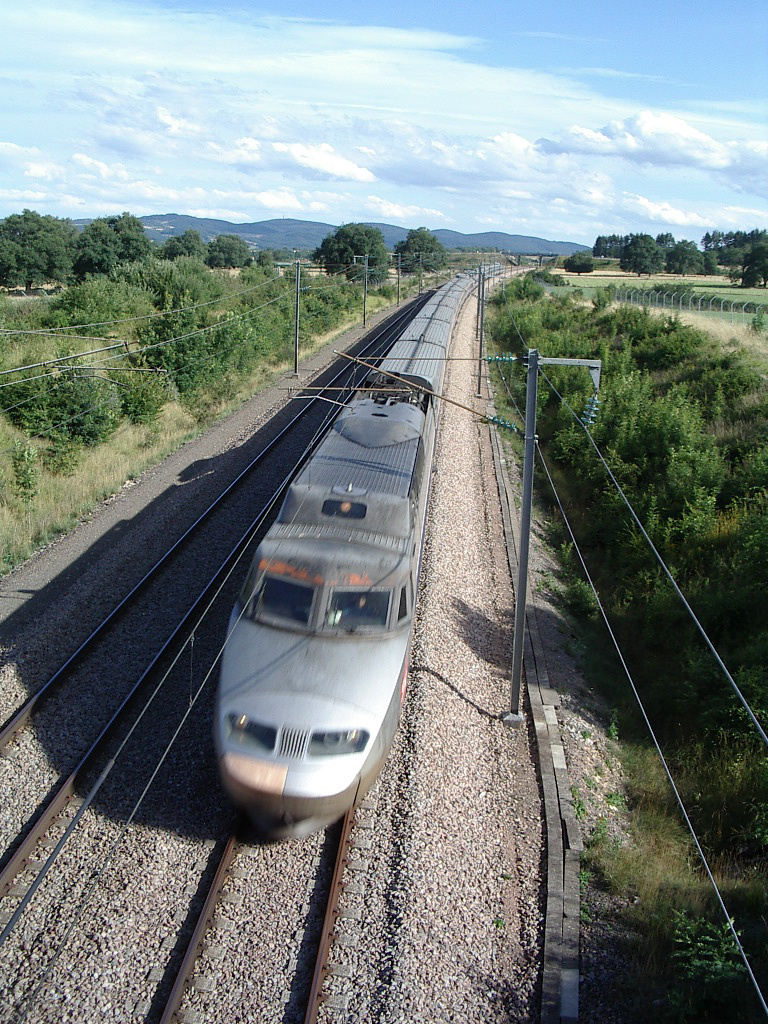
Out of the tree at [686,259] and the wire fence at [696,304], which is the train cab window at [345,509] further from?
the tree at [686,259]

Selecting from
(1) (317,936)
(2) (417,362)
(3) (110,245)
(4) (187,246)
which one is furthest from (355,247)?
(1) (317,936)

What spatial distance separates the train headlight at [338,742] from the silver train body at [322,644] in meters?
0.01

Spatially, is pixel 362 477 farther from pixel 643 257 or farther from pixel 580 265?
pixel 580 265

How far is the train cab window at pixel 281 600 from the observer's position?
8.86 metres

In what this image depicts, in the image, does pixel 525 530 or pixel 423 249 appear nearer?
pixel 525 530

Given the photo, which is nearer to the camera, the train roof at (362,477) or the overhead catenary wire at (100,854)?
the overhead catenary wire at (100,854)

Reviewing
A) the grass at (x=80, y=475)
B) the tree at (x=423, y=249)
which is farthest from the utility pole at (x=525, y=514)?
the tree at (x=423, y=249)

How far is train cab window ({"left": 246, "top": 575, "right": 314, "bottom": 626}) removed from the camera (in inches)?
349

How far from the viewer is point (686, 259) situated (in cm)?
9006

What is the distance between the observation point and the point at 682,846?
9328 millimetres

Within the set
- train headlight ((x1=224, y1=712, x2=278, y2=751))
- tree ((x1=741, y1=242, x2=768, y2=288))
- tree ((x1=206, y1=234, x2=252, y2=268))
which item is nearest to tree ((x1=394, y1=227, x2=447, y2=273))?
tree ((x1=206, y1=234, x2=252, y2=268))

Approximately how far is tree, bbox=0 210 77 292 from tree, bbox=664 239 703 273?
67823mm

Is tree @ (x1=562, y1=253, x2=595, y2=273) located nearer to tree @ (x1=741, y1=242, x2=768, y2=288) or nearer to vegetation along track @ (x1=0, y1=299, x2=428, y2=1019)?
tree @ (x1=741, y1=242, x2=768, y2=288)

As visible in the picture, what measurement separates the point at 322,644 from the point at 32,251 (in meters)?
70.7
